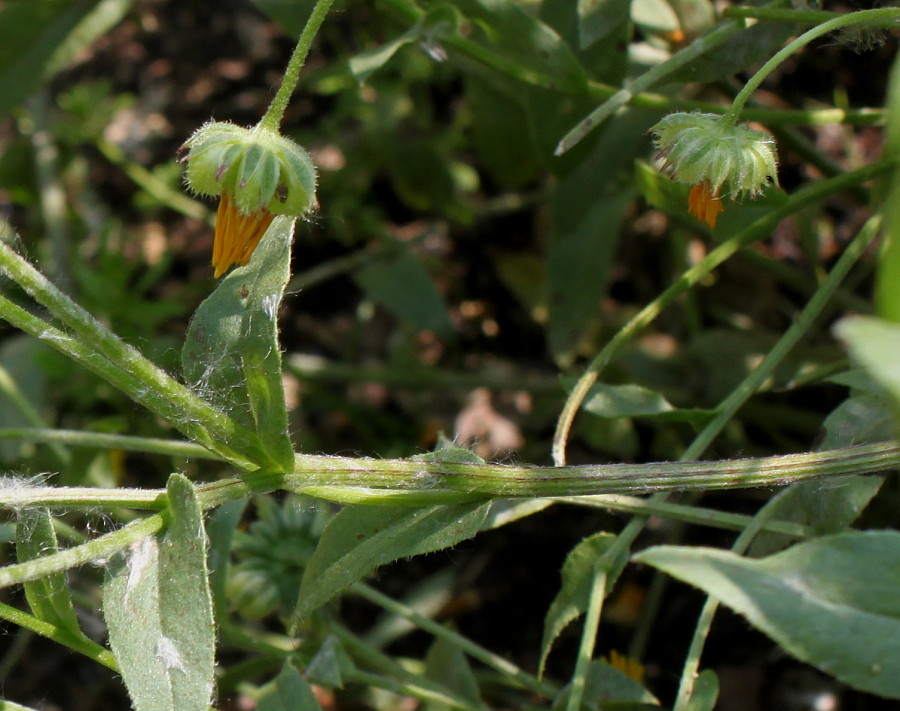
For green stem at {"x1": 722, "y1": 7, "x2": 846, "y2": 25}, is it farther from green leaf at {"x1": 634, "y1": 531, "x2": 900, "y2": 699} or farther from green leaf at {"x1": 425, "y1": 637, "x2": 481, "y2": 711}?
green leaf at {"x1": 425, "y1": 637, "x2": 481, "y2": 711}

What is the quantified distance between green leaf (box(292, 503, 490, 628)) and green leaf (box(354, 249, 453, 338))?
132 cm

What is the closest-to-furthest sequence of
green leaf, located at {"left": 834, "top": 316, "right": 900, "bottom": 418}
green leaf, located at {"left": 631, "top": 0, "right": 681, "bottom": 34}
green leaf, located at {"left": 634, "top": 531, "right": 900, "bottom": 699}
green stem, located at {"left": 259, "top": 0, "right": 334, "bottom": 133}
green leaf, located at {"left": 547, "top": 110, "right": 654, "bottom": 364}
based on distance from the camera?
green leaf, located at {"left": 834, "top": 316, "right": 900, "bottom": 418} → green leaf, located at {"left": 634, "top": 531, "right": 900, "bottom": 699} → green stem, located at {"left": 259, "top": 0, "right": 334, "bottom": 133} → green leaf, located at {"left": 631, "top": 0, "right": 681, "bottom": 34} → green leaf, located at {"left": 547, "top": 110, "right": 654, "bottom": 364}

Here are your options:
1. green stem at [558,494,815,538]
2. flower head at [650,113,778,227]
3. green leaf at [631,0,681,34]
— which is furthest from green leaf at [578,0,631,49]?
green stem at [558,494,815,538]

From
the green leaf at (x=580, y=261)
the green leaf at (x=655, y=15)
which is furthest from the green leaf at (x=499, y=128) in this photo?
the green leaf at (x=655, y=15)

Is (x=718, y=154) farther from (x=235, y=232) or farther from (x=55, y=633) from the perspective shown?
(x=55, y=633)

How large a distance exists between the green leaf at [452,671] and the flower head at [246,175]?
0.78 metres

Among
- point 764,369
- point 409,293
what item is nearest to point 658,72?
point 764,369

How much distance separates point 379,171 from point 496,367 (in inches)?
28.7

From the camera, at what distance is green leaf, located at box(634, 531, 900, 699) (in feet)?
2.42

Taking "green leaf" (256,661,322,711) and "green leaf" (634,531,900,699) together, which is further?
"green leaf" (256,661,322,711)

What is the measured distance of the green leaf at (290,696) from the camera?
1229mm

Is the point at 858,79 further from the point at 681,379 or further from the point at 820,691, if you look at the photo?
the point at 820,691

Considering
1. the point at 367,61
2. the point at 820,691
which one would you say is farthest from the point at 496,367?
the point at 367,61

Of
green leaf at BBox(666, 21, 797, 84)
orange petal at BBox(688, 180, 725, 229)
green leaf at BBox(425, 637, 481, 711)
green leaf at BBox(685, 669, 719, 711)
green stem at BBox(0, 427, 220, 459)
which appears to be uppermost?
green leaf at BBox(666, 21, 797, 84)
